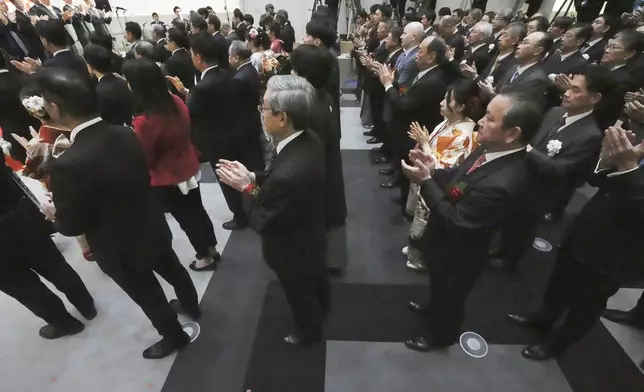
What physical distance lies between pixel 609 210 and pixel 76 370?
3.03 meters

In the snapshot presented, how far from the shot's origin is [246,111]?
A: 2.78 metres

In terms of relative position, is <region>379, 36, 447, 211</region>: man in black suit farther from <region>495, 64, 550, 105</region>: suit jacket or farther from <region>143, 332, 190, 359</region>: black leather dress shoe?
<region>143, 332, 190, 359</region>: black leather dress shoe

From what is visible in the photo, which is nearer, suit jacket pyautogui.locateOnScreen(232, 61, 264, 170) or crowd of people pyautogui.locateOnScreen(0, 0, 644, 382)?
crowd of people pyautogui.locateOnScreen(0, 0, 644, 382)

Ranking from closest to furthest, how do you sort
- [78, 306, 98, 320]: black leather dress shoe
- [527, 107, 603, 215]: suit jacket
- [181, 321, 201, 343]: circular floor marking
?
[527, 107, 603, 215]: suit jacket < [181, 321, 201, 343]: circular floor marking < [78, 306, 98, 320]: black leather dress shoe

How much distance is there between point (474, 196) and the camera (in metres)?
1.33

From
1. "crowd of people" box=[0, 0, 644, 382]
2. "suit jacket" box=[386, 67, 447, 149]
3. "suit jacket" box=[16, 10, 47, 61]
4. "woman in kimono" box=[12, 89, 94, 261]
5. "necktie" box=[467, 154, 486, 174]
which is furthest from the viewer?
"suit jacket" box=[16, 10, 47, 61]

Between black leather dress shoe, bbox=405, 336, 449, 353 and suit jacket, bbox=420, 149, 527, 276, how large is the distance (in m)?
0.56

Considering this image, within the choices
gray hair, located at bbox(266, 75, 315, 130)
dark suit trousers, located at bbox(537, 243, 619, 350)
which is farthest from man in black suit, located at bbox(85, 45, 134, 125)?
dark suit trousers, located at bbox(537, 243, 619, 350)

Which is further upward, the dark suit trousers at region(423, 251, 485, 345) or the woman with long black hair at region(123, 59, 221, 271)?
the woman with long black hair at region(123, 59, 221, 271)

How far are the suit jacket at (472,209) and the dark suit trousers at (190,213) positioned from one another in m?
1.56

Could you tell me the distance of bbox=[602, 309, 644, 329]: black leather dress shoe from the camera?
2.13 meters

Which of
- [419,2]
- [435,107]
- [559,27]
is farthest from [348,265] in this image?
[419,2]

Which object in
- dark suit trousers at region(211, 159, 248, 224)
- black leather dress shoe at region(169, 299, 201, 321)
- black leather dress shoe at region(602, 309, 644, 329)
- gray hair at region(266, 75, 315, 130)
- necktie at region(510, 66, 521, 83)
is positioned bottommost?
black leather dress shoe at region(602, 309, 644, 329)

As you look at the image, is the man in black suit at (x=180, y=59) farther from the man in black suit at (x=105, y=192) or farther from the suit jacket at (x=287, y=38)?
the man in black suit at (x=105, y=192)
